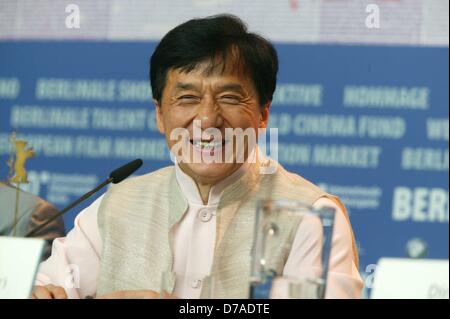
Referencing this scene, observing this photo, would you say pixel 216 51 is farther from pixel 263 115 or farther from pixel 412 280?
pixel 412 280

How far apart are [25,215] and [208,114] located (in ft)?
2.81

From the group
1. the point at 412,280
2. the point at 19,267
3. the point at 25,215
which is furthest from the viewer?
the point at 25,215

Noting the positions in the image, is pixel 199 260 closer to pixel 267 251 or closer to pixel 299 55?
pixel 267 251

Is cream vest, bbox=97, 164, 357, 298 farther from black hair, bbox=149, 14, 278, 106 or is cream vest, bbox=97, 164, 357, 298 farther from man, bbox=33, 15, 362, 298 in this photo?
black hair, bbox=149, 14, 278, 106

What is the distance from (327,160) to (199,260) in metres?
0.93

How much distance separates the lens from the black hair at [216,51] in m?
2.29

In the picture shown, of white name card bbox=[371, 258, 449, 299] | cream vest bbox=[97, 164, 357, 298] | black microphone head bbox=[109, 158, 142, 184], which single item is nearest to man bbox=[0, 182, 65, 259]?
cream vest bbox=[97, 164, 357, 298]

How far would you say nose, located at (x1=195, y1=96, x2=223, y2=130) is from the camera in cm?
231

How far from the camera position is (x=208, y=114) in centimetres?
231

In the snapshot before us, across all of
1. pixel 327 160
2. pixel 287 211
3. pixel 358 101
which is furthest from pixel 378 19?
pixel 287 211

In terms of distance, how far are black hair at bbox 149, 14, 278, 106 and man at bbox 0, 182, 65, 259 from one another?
641mm
